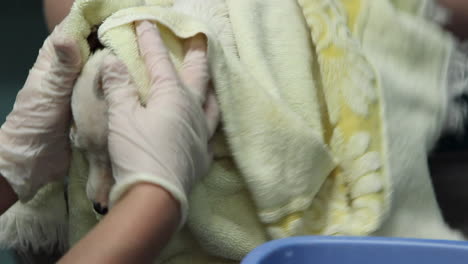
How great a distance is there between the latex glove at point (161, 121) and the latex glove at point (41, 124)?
0.15 feet

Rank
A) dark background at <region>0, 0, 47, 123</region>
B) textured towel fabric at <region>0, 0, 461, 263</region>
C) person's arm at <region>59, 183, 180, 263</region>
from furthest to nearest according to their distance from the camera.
→ dark background at <region>0, 0, 47, 123</region>, textured towel fabric at <region>0, 0, 461, 263</region>, person's arm at <region>59, 183, 180, 263</region>

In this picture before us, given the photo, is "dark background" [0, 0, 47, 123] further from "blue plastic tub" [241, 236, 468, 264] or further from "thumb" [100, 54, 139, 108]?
"blue plastic tub" [241, 236, 468, 264]

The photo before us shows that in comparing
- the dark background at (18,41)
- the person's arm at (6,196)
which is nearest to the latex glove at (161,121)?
the person's arm at (6,196)

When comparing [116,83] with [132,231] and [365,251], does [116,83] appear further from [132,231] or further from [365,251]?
[365,251]

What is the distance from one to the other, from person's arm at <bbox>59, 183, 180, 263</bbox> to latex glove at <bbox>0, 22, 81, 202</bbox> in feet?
0.42

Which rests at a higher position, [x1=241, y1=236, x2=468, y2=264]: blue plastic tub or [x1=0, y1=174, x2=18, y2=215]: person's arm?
[x1=241, y1=236, x2=468, y2=264]: blue plastic tub

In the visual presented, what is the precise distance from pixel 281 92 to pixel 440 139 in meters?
0.22

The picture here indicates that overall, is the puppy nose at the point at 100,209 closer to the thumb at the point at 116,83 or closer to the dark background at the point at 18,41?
the thumb at the point at 116,83

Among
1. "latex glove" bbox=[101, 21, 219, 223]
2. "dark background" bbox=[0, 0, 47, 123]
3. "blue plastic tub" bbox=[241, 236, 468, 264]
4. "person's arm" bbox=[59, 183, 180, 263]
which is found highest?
"latex glove" bbox=[101, 21, 219, 223]

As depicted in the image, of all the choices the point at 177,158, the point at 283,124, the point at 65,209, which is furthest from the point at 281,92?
the point at 65,209

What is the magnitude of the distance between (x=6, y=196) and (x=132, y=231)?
0.75ft

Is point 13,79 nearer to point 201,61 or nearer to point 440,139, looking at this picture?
point 201,61

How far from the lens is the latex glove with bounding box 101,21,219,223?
415mm

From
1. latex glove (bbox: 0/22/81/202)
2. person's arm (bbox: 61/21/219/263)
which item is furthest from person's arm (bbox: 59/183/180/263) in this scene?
latex glove (bbox: 0/22/81/202)
